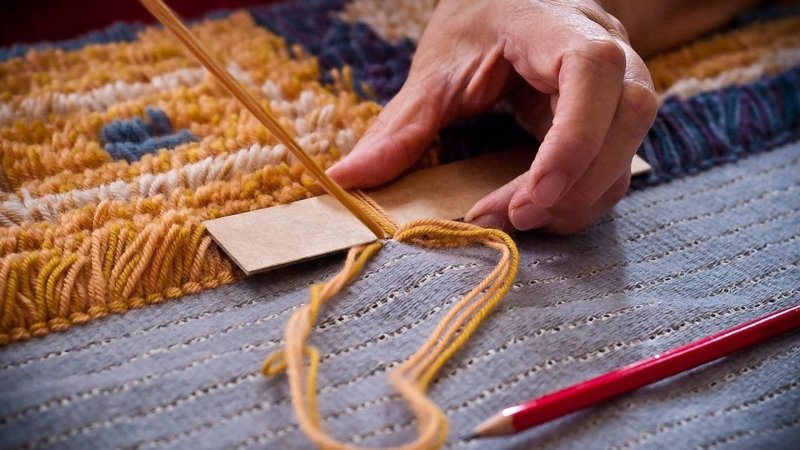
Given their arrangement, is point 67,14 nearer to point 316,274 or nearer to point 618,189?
point 316,274

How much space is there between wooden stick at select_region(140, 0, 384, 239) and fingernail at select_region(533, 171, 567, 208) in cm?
13

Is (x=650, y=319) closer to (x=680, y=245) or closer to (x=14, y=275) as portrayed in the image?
(x=680, y=245)

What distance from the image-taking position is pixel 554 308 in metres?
0.53

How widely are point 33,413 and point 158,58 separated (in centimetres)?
47

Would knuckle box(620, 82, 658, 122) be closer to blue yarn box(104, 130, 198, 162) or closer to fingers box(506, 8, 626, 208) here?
fingers box(506, 8, 626, 208)

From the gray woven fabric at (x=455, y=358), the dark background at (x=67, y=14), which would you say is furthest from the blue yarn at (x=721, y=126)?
the dark background at (x=67, y=14)

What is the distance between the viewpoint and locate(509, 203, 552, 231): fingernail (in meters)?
→ 0.57

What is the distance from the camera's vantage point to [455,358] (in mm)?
489

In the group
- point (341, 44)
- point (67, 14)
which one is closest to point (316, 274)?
point (341, 44)

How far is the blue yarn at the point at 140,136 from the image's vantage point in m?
0.66

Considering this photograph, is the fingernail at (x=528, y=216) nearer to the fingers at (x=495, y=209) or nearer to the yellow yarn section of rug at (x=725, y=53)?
the fingers at (x=495, y=209)

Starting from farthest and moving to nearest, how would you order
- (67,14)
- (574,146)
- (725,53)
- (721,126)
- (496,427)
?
(67,14) < (725,53) < (721,126) < (574,146) < (496,427)

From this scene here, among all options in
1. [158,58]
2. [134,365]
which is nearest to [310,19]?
[158,58]

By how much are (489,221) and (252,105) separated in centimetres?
21
